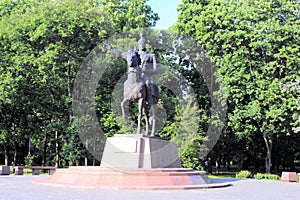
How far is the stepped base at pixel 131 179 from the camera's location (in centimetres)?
1401

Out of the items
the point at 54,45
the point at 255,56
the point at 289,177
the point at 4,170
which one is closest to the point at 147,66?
the point at 4,170

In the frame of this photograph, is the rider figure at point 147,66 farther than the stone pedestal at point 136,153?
Yes

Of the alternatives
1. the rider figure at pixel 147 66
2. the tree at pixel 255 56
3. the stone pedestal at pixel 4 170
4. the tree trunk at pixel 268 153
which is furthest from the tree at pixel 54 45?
the rider figure at pixel 147 66

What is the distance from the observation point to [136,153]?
1617 cm

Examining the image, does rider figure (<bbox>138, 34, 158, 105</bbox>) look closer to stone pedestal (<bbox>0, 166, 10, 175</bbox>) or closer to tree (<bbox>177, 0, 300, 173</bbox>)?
stone pedestal (<bbox>0, 166, 10, 175</bbox>)

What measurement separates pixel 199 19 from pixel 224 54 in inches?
121

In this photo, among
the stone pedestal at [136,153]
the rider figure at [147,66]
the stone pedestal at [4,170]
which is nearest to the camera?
the stone pedestal at [136,153]

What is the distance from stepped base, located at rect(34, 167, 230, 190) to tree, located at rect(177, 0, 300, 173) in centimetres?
1335

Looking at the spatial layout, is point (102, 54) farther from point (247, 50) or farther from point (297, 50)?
point (297, 50)

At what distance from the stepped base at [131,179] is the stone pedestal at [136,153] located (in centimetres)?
106

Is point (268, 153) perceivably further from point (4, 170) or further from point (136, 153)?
point (4, 170)

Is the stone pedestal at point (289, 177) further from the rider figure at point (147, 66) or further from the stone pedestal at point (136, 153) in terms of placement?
the rider figure at point (147, 66)

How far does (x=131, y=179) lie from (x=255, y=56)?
58.1 feet

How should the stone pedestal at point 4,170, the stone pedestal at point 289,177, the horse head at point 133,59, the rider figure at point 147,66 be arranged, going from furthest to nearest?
the stone pedestal at point 289,177, the stone pedestal at point 4,170, the rider figure at point 147,66, the horse head at point 133,59
